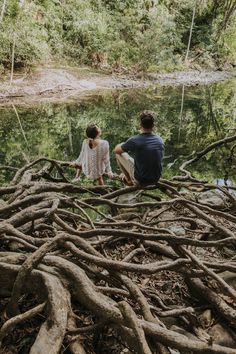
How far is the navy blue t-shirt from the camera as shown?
5.59 metres

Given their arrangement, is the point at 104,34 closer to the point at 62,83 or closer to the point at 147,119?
the point at 62,83

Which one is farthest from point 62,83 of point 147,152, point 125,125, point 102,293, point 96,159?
point 102,293

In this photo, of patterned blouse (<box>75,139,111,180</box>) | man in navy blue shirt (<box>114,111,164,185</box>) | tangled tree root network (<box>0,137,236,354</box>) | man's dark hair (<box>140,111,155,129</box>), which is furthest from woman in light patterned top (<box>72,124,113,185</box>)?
tangled tree root network (<box>0,137,236,354</box>)

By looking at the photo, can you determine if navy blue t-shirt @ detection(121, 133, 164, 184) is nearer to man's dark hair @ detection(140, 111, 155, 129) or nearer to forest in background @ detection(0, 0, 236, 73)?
man's dark hair @ detection(140, 111, 155, 129)

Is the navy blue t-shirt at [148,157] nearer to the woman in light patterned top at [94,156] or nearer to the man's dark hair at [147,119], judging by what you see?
the man's dark hair at [147,119]

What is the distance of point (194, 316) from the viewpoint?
3256 mm

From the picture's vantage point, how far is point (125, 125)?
17109 millimetres

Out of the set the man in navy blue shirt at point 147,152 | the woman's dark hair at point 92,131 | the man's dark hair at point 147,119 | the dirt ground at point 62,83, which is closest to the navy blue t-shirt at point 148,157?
the man in navy blue shirt at point 147,152

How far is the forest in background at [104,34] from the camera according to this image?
77.6 ft

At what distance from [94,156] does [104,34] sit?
2675 centimetres

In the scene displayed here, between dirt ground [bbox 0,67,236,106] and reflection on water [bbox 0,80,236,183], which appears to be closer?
reflection on water [bbox 0,80,236,183]

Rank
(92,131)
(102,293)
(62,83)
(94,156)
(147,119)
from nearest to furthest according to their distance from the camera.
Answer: (102,293), (147,119), (92,131), (94,156), (62,83)

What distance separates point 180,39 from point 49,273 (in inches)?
1506

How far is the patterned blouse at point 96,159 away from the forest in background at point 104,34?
693 inches
